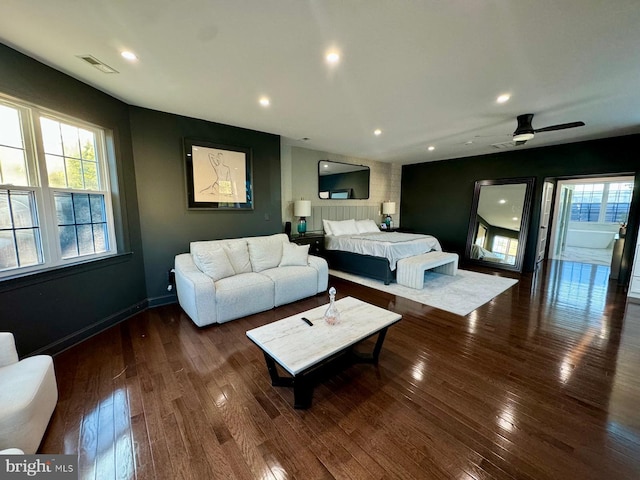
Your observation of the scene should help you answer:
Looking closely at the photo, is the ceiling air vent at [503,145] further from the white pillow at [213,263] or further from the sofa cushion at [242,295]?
the white pillow at [213,263]

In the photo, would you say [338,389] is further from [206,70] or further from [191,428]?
[206,70]

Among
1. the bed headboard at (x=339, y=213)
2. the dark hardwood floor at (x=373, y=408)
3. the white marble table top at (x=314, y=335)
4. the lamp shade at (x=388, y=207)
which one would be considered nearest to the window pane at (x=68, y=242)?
the dark hardwood floor at (x=373, y=408)

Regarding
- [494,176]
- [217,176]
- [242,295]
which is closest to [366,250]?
[242,295]

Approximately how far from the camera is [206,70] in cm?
228

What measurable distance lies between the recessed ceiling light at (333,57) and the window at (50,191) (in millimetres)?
2673

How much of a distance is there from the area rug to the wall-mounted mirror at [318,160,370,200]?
203 centimetres

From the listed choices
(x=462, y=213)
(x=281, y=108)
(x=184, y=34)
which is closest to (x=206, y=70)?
(x=184, y=34)

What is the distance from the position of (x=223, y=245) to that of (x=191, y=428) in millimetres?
2311

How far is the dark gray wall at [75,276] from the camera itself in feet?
6.89

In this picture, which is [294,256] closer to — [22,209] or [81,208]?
[81,208]

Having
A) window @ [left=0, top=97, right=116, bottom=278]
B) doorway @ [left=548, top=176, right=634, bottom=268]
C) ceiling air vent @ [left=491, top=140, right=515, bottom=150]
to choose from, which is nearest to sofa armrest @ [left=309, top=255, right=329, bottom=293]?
window @ [left=0, top=97, right=116, bottom=278]

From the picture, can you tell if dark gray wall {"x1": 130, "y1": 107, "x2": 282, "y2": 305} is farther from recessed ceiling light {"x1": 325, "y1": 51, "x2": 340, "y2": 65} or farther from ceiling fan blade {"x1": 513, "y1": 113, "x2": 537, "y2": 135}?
ceiling fan blade {"x1": 513, "y1": 113, "x2": 537, "y2": 135}

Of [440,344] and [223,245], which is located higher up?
[223,245]

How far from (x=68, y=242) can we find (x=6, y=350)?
1.31 metres
